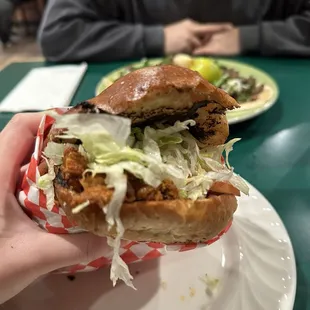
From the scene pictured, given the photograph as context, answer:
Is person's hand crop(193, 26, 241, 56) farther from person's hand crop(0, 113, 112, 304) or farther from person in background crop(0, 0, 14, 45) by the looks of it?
person in background crop(0, 0, 14, 45)

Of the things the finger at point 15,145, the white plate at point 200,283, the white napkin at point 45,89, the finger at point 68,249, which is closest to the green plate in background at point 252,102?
the white napkin at point 45,89

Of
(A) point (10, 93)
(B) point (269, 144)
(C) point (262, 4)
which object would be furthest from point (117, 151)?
(C) point (262, 4)

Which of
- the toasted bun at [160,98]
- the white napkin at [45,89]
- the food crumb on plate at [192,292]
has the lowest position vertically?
the white napkin at [45,89]

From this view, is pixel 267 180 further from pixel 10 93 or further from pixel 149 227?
pixel 10 93

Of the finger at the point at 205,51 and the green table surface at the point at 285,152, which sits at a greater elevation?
the green table surface at the point at 285,152

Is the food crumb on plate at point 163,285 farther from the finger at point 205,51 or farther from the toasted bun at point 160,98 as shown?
the finger at point 205,51

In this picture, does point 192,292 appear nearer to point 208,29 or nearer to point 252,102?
point 252,102

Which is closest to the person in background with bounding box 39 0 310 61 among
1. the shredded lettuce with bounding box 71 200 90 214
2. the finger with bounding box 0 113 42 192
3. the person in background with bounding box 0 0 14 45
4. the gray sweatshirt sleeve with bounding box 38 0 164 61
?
the gray sweatshirt sleeve with bounding box 38 0 164 61

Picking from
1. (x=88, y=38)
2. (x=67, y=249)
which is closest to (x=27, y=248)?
(x=67, y=249)
